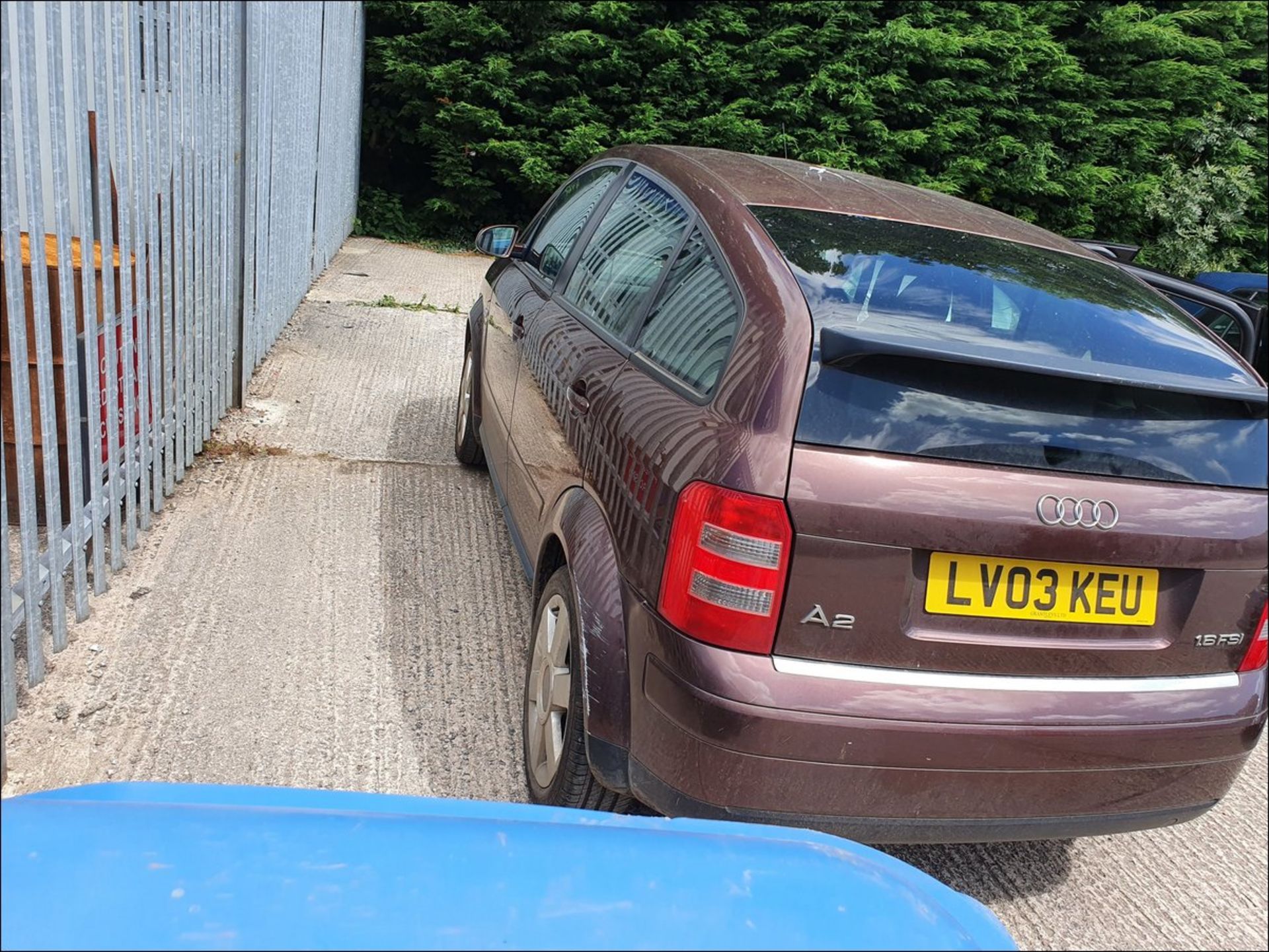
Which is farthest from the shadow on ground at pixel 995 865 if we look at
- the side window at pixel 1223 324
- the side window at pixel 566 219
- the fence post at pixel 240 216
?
the side window at pixel 1223 324

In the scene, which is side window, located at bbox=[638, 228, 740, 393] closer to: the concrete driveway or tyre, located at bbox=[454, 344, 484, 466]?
the concrete driveway

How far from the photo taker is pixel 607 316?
3084 millimetres

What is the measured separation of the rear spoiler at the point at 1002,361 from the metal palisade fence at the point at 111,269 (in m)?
1.93

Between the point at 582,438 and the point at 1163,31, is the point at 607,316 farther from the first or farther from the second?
the point at 1163,31

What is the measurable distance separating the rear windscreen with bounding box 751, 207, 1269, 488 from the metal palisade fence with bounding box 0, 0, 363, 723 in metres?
1.89

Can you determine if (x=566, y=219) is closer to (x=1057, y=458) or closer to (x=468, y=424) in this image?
(x=468, y=424)

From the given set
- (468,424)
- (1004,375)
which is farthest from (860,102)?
(1004,375)

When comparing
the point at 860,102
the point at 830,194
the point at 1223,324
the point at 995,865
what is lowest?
the point at 995,865

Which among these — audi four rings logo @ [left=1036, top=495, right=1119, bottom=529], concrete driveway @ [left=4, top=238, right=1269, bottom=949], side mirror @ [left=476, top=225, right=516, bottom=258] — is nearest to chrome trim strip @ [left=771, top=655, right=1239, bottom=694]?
audi four rings logo @ [left=1036, top=495, right=1119, bottom=529]

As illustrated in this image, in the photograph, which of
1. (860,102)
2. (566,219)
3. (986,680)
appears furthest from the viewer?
(860,102)

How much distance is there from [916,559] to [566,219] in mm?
2435

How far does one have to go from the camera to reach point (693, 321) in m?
2.57

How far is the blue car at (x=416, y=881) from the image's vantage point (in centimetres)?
102

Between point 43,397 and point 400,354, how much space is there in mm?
4427
